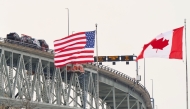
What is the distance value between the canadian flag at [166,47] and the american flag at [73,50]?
26.1m

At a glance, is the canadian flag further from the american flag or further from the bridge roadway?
the bridge roadway

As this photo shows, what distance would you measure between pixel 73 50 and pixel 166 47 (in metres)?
27.9

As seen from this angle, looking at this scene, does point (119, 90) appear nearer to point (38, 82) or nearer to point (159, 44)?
point (38, 82)

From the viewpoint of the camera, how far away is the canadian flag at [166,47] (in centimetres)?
6131

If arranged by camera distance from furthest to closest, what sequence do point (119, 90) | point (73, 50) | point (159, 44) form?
point (119, 90), point (73, 50), point (159, 44)

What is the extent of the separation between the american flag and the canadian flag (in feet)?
85.8

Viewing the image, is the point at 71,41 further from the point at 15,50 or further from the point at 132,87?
the point at 132,87

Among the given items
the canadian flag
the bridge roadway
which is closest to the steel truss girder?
the bridge roadway

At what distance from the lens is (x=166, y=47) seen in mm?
62281

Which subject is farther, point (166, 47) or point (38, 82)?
point (38, 82)

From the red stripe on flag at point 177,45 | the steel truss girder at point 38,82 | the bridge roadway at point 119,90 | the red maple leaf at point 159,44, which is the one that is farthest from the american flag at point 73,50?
the red stripe on flag at point 177,45

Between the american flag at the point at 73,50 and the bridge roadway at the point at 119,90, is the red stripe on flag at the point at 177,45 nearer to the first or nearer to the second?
the american flag at the point at 73,50

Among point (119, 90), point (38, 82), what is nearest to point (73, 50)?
point (38, 82)

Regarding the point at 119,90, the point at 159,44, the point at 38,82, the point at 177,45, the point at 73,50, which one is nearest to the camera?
the point at 177,45
